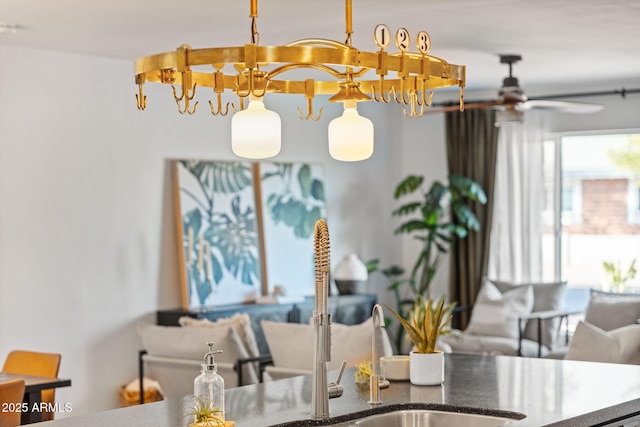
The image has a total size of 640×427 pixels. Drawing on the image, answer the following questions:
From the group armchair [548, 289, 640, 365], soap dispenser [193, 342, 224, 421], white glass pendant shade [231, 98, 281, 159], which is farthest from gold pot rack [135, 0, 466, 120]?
armchair [548, 289, 640, 365]

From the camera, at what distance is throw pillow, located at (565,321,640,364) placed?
4.95 metres

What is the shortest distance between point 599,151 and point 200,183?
→ 355cm

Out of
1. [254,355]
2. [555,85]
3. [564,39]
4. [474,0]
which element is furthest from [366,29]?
[555,85]

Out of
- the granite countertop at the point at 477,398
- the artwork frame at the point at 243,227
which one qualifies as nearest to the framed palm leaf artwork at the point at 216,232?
the artwork frame at the point at 243,227

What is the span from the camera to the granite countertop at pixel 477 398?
10.5 feet

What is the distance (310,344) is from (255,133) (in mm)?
2506

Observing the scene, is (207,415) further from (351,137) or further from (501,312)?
(501,312)

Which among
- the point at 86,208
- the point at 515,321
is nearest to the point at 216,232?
the point at 86,208

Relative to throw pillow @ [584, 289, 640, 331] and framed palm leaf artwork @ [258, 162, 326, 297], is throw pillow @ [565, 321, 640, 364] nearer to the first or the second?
throw pillow @ [584, 289, 640, 331]

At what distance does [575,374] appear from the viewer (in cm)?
404

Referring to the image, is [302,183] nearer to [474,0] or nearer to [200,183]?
[200,183]

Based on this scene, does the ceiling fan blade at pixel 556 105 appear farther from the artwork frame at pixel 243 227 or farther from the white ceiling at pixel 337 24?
the artwork frame at pixel 243 227

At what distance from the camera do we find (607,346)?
499 cm

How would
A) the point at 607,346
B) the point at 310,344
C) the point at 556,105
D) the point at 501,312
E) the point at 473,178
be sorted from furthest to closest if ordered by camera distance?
the point at 473,178
the point at 501,312
the point at 556,105
the point at 310,344
the point at 607,346
